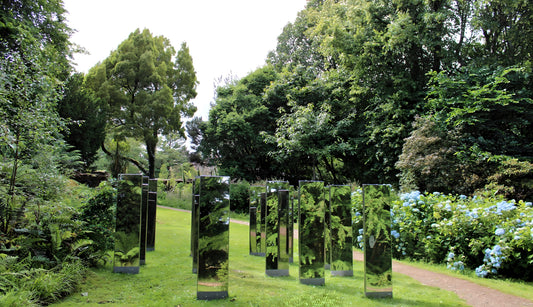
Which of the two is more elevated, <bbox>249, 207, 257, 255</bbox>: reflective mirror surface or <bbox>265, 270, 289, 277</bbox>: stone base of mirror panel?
<bbox>249, 207, 257, 255</bbox>: reflective mirror surface

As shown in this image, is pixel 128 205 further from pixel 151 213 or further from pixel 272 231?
pixel 272 231

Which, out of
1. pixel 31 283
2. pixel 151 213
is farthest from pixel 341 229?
pixel 31 283

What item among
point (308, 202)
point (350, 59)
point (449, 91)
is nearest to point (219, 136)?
point (350, 59)

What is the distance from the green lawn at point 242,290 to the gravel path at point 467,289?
0.22 m

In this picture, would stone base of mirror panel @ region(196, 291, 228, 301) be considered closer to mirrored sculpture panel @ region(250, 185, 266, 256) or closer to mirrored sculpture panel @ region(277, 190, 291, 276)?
mirrored sculpture panel @ region(277, 190, 291, 276)

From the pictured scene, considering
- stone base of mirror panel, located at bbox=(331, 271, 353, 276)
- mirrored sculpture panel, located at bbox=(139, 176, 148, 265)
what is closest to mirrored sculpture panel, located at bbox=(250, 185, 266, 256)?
stone base of mirror panel, located at bbox=(331, 271, 353, 276)

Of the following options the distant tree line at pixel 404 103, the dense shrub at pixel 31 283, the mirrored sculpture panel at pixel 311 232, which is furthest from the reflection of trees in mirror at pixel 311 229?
the distant tree line at pixel 404 103

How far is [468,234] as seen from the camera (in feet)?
20.0

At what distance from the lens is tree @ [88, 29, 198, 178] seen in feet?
79.2

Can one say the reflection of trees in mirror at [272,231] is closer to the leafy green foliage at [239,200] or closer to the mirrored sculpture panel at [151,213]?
the mirrored sculpture panel at [151,213]

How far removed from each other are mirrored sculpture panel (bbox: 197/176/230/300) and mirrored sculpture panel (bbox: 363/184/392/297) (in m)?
1.91

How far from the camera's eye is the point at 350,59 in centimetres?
1642

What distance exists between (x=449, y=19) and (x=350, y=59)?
4.76 metres

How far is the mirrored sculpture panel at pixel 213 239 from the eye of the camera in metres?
4.14
